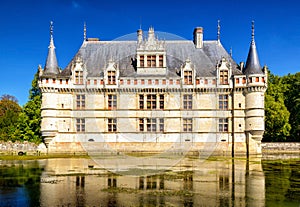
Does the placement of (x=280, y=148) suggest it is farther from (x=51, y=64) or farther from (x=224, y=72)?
(x=51, y=64)

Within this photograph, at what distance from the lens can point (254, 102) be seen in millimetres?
35062

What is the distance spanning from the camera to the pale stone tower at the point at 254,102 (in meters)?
34.9

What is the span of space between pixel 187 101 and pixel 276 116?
1293 cm

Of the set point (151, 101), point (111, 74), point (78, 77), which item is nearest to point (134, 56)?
point (111, 74)

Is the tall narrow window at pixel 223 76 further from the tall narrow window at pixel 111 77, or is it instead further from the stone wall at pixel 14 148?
the stone wall at pixel 14 148

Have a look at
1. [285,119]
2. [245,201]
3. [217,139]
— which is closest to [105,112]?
[217,139]

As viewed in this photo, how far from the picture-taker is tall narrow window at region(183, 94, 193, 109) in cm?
3612

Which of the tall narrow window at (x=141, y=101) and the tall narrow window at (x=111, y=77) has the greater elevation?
the tall narrow window at (x=111, y=77)

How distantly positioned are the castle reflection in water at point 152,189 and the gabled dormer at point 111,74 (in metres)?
17.2

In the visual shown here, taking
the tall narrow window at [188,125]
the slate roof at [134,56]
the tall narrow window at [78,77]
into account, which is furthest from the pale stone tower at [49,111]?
the tall narrow window at [188,125]

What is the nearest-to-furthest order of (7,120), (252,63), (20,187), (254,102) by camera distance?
(20,187) < (254,102) < (252,63) < (7,120)

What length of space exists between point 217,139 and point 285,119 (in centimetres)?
1207

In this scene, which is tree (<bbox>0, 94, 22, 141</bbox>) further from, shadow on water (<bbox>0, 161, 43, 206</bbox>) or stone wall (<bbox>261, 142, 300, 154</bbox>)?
stone wall (<bbox>261, 142, 300, 154</bbox>)

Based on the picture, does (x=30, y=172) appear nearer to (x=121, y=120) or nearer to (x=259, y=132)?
(x=121, y=120)
